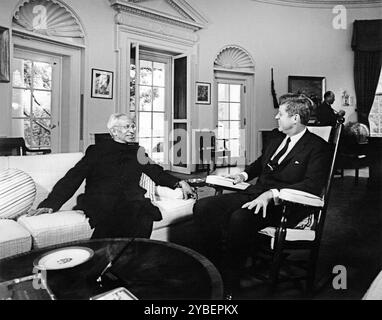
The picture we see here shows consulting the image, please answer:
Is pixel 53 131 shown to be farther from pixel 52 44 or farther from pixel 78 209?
pixel 78 209

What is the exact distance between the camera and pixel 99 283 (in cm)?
102

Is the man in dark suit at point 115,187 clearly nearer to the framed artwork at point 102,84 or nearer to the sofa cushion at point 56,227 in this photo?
the sofa cushion at point 56,227

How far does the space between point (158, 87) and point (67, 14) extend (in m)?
1.80

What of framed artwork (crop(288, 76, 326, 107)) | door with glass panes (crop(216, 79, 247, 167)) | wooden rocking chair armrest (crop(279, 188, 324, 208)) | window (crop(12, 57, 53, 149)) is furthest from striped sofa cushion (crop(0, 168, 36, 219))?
framed artwork (crop(288, 76, 326, 107))

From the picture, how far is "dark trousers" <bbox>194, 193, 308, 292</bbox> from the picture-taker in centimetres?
172

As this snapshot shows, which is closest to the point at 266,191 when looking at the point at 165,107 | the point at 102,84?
the point at 102,84

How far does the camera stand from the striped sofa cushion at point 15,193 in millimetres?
1878

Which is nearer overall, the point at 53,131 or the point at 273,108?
the point at 53,131

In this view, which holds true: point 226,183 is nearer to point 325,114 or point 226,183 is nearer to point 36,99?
point 36,99

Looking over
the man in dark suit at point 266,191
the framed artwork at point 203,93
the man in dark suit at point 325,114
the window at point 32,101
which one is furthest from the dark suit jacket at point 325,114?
the window at point 32,101

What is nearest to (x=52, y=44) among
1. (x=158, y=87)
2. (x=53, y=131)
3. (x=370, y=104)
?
(x=53, y=131)

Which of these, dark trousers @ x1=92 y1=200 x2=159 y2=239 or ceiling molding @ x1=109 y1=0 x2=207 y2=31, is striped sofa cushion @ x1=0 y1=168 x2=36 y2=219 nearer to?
dark trousers @ x1=92 y1=200 x2=159 y2=239

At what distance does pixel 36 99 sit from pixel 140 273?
3590 millimetres

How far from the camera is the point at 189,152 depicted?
549cm
